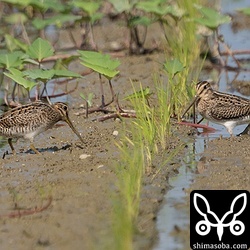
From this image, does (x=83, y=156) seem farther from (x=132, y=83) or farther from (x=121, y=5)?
(x=121, y=5)

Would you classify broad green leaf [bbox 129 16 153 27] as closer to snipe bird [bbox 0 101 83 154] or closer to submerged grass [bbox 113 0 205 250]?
submerged grass [bbox 113 0 205 250]

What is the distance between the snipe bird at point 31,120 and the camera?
8938 mm

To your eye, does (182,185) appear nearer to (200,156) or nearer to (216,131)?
(200,156)

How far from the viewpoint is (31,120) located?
9016 mm

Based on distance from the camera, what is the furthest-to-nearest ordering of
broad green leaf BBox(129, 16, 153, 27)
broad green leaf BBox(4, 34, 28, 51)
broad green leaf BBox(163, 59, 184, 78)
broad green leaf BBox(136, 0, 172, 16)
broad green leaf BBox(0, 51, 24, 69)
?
broad green leaf BBox(129, 16, 153, 27) → broad green leaf BBox(136, 0, 172, 16) → broad green leaf BBox(4, 34, 28, 51) → broad green leaf BBox(0, 51, 24, 69) → broad green leaf BBox(163, 59, 184, 78)

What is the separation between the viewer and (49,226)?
6.62 metres

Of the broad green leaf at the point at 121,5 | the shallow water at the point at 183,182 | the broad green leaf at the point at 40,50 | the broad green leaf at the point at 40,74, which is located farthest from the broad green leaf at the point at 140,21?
the broad green leaf at the point at 40,74

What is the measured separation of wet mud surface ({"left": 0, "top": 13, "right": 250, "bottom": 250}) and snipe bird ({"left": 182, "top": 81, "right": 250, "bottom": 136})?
0.94 feet

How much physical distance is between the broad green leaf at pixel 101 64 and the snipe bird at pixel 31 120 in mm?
535

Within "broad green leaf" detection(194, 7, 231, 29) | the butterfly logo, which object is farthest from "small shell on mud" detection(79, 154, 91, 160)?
"broad green leaf" detection(194, 7, 231, 29)

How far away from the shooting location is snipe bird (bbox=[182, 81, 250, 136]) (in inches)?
365

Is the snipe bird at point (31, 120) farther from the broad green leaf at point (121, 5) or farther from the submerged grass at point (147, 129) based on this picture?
the broad green leaf at point (121, 5)

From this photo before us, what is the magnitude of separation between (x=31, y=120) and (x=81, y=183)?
5.20 feet

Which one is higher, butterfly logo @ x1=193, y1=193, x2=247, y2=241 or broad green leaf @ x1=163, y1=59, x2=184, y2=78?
broad green leaf @ x1=163, y1=59, x2=184, y2=78
